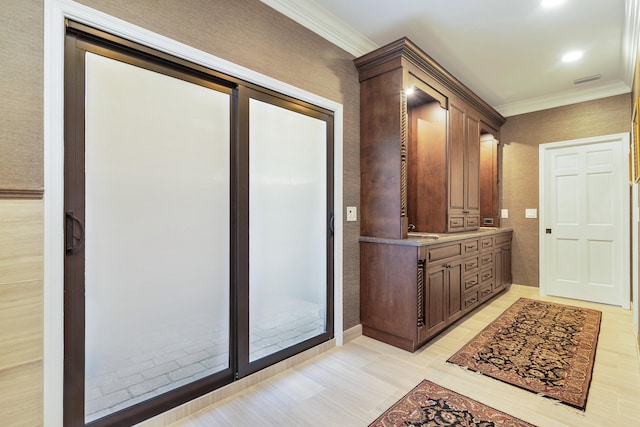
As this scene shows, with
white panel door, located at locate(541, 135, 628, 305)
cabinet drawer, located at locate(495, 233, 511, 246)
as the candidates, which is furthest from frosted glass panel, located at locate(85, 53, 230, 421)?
white panel door, located at locate(541, 135, 628, 305)

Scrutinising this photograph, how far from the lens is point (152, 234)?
1706 millimetres

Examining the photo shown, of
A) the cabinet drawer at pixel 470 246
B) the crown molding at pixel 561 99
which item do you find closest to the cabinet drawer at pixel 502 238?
the cabinet drawer at pixel 470 246

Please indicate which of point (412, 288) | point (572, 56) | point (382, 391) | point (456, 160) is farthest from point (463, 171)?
point (382, 391)

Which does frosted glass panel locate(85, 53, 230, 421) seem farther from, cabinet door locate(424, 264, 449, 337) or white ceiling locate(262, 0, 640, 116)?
cabinet door locate(424, 264, 449, 337)

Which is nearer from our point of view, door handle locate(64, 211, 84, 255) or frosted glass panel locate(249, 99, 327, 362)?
door handle locate(64, 211, 84, 255)

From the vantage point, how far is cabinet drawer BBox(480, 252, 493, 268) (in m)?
3.61

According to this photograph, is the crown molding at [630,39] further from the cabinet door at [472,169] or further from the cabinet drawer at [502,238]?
the cabinet drawer at [502,238]

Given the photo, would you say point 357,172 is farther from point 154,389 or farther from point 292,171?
point 154,389

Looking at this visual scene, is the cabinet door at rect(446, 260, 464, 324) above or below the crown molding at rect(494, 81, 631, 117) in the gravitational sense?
below

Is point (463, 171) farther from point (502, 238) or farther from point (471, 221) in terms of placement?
point (502, 238)

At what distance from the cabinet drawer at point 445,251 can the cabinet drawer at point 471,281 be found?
0.37 m

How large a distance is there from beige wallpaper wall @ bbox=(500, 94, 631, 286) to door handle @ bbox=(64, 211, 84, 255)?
513cm

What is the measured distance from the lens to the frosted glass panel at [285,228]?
217 cm

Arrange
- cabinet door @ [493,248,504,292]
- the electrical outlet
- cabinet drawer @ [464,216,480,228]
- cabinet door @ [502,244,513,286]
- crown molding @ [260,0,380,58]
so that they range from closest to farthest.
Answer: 1. crown molding @ [260,0,380,58]
2. the electrical outlet
3. cabinet drawer @ [464,216,480,228]
4. cabinet door @ [493,248,504,292]
5. cabinet door @ [502,244,513,286]
